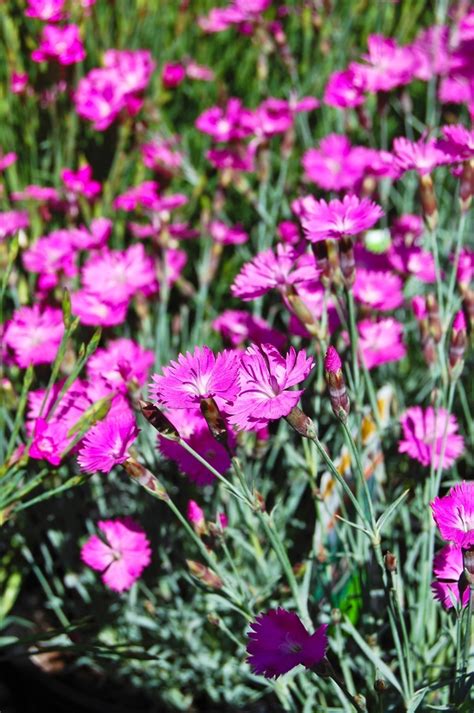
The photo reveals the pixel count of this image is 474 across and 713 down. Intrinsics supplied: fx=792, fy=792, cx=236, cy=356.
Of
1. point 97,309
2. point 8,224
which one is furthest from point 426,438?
point 8,224

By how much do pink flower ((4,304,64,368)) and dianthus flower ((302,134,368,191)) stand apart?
0.57 meters

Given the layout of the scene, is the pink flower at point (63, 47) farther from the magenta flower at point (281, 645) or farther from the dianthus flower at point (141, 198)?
the magenta flower at point (281, 645)

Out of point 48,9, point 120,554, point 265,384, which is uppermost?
point 48,9

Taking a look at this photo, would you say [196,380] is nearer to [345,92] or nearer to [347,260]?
[347,260]

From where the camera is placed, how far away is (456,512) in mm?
759

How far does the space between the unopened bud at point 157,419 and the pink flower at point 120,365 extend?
0.69ft

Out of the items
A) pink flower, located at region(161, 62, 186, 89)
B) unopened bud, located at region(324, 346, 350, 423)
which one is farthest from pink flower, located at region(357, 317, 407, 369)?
pink flower, located at region(161, 62, 186, 89)

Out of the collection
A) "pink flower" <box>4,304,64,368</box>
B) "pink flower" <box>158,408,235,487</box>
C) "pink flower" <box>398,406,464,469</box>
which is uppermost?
"pink flower" <box>4,304,64,368</box>

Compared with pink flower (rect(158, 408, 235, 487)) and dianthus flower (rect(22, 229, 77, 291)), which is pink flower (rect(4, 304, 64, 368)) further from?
pink flower (rect(158, 408, 235, 487))

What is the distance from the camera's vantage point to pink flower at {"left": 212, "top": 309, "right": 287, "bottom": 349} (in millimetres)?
1076

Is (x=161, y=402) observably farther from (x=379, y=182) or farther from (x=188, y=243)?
(x=188, y=243)

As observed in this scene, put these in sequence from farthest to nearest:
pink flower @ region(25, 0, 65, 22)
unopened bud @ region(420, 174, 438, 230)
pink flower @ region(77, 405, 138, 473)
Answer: pink flower @ region(25, 0, 65, 22), unopened bud @ region(420, 174, 438, 230), pink flower @ region(77, 405, 138, 473)

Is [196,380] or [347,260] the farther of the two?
[347,260]

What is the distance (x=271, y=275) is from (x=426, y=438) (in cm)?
30
